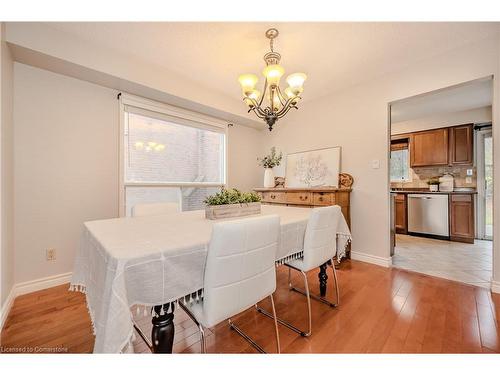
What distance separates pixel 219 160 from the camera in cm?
367

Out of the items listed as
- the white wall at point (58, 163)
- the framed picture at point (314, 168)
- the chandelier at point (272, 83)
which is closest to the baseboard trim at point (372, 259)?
the framed picture at point (314, 168)

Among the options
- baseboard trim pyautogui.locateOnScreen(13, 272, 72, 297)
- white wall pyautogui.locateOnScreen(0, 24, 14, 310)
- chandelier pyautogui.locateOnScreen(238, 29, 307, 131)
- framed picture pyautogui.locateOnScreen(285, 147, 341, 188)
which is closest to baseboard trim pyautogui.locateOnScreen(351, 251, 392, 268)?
framed picture pyautogui.locateOnScreen(285, 147, 341, 188)

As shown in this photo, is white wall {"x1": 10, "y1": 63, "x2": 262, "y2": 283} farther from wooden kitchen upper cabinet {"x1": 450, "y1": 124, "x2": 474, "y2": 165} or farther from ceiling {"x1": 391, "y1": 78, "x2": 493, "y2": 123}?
wooden kitchen upper cabinet {"x1": 450, "y1": 124, "x2": 474, "y2": 165}

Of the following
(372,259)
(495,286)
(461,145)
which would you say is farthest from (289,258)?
(461,145)

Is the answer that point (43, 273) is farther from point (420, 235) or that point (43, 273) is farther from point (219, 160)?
point (420, 235)

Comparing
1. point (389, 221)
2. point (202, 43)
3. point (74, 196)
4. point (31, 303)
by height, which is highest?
point (202, 43)

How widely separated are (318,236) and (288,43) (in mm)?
1835

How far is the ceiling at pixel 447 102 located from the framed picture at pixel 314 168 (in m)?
1.10

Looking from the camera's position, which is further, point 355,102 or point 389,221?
point 355,102

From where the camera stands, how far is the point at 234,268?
1.01m
